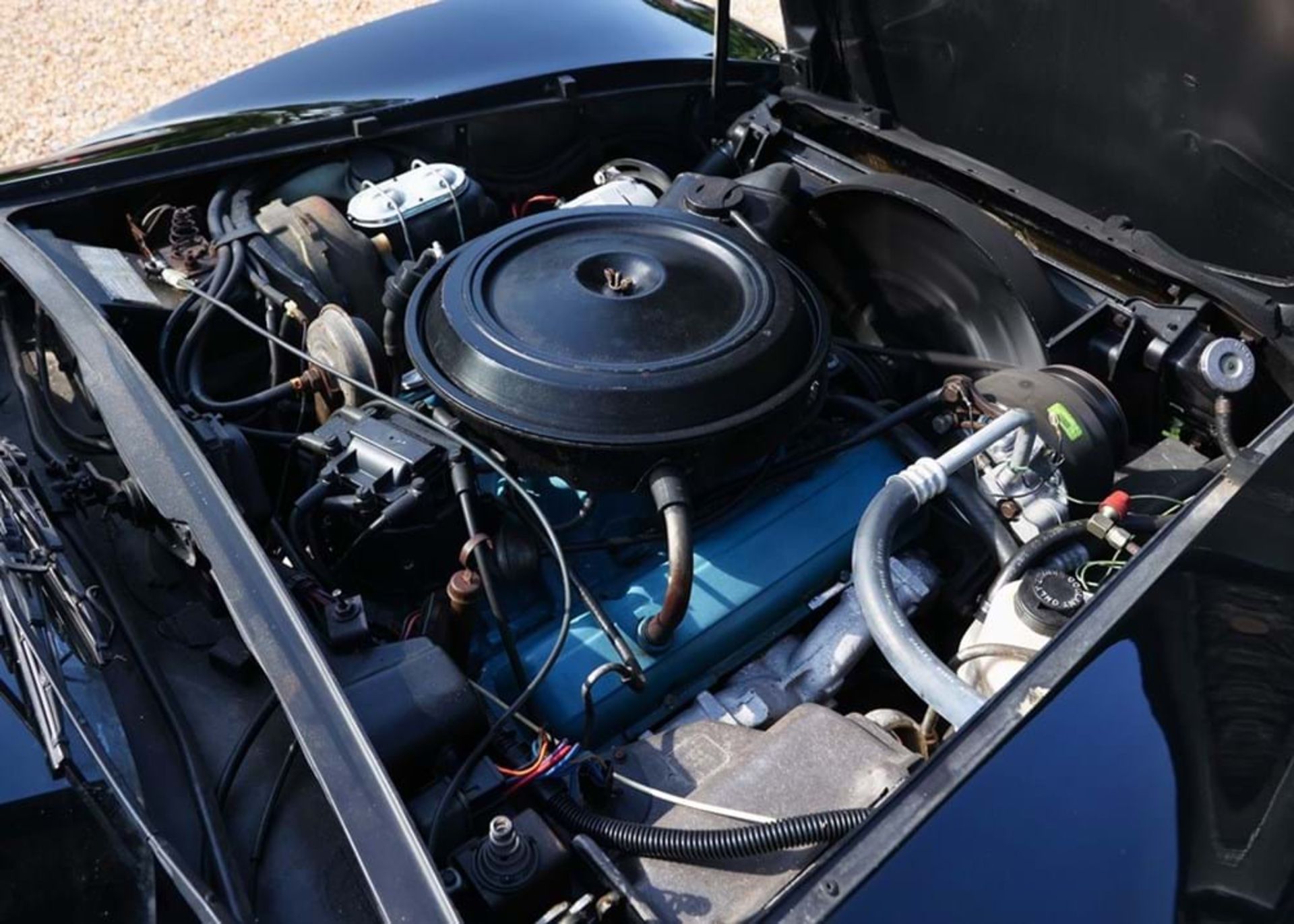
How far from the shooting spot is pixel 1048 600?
163 cm

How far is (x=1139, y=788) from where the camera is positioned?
1350mm

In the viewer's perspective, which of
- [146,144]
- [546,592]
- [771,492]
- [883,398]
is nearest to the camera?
[546,592]

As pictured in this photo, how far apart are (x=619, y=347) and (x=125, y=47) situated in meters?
5.06

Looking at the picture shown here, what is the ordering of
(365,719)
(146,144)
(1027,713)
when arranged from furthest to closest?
(146,144)
(365,719)
(1027,713)

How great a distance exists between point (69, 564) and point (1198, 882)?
1.35 meters

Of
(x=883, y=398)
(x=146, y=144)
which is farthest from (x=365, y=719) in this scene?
(x=146, y=144)

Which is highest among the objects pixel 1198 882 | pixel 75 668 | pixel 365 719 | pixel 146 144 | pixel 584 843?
pixel 146 144

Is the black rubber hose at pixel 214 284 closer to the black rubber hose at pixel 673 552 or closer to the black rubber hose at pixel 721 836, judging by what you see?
the black rubber hose at pixel 673 552

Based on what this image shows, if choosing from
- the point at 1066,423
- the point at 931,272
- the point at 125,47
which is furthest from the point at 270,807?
the point at 125,47

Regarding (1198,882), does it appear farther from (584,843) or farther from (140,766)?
(140,766)

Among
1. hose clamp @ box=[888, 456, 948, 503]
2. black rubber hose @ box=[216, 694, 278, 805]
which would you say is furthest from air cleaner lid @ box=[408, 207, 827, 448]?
black rubber hose @ box=[216, 694, 278, 805]

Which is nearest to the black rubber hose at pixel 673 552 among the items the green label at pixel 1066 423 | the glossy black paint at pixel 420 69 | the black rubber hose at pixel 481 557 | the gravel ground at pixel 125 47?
the black rubber hose at pixel 481 557

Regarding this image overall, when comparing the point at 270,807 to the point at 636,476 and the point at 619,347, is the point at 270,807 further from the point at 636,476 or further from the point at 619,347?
the point at 619,347

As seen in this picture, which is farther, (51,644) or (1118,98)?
(1118,98)
